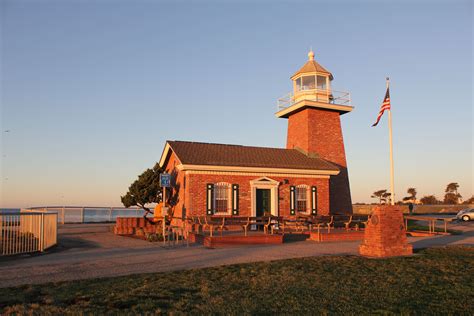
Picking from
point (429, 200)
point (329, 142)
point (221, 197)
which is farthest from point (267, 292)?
point (429, 200)

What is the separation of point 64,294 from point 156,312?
2.08m

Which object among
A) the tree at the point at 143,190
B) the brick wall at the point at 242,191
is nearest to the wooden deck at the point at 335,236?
the brick wall at the point at 242,191

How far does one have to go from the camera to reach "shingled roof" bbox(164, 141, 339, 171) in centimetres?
1995

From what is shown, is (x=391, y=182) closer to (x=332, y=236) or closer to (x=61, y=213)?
(x=332, y=236)

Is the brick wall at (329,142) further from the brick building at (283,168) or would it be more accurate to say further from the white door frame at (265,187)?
the white door frame at (265,187)

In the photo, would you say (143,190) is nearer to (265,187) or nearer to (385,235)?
(265,187)

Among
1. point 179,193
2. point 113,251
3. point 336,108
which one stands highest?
point 336,108

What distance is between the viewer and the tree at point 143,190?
21.6 m

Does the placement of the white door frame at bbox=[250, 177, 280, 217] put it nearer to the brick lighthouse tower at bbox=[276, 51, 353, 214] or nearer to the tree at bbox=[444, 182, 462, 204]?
the brick lighthouse tower at bbox=[276, 51, 353, 214]

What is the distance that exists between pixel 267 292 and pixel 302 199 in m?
15.1

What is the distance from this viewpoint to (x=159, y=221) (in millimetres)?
21828

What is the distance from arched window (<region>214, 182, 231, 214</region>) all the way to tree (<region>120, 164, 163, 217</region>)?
4.02 meters

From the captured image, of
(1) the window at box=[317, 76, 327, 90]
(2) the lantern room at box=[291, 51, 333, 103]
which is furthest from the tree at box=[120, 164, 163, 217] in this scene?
(1) the window at box=[317, 76, 327, 90]

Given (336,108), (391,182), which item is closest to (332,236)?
(391,182)
